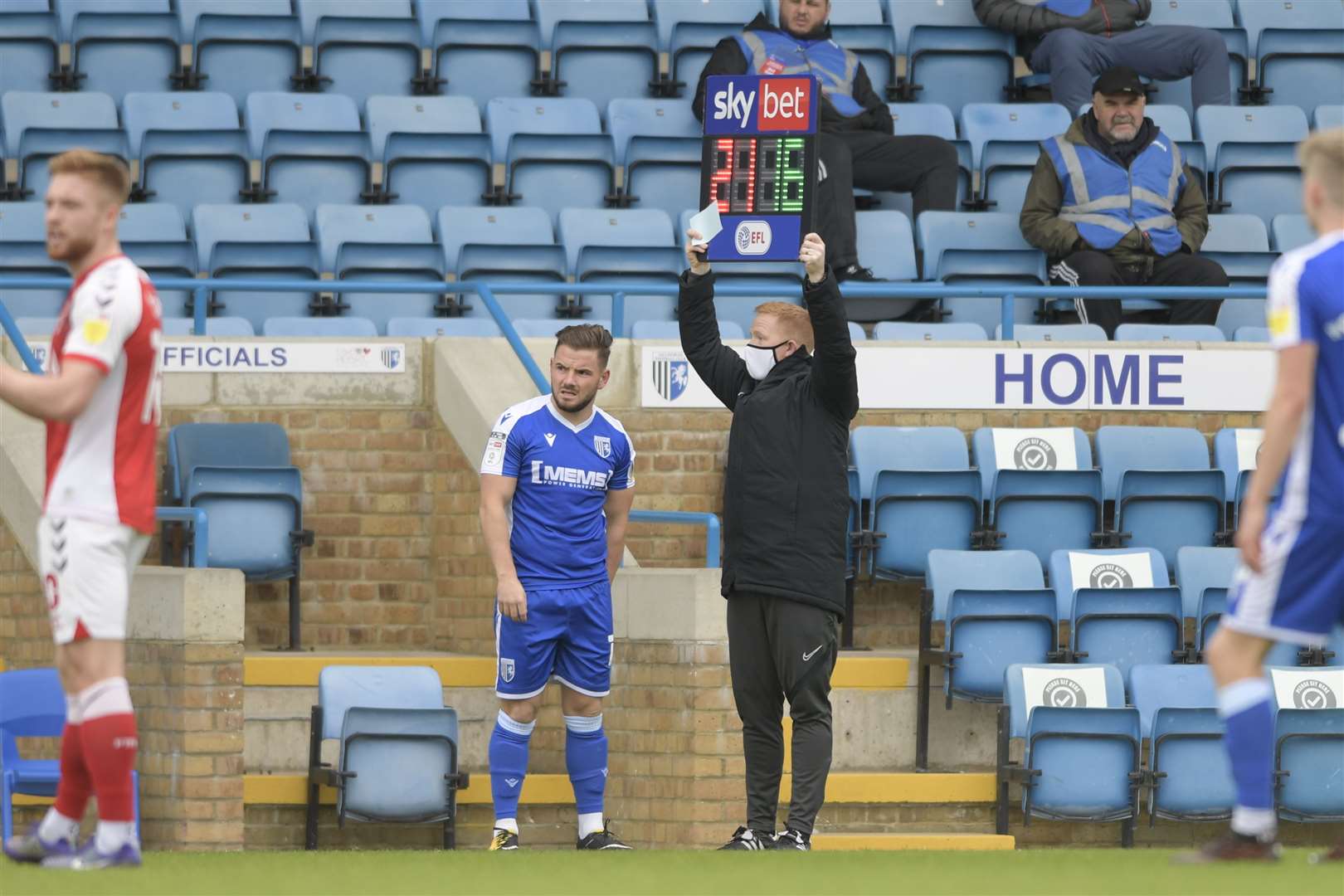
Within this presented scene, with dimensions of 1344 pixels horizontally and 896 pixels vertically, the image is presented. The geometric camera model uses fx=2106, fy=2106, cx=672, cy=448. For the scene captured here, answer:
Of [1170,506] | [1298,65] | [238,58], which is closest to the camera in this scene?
[1170,506]

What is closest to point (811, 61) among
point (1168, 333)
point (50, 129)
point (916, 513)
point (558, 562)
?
point (1168, 333)

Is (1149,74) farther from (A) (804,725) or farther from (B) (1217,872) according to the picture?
(B) (1217,872)

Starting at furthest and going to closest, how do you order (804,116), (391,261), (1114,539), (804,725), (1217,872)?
(391,261)
(1114,539)
(804,116)
(804,725)
(1217,872)

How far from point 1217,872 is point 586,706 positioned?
3.24 meters

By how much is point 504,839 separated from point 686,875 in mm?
2179

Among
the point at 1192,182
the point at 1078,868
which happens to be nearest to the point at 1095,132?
the point at 1192,182

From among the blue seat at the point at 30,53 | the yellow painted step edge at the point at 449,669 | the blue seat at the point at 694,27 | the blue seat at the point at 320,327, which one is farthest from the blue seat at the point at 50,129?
the yellow painted step edge at the point at 449,669

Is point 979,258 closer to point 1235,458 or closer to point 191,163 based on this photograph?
point 1235,458

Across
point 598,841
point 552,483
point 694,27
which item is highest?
point 694,27

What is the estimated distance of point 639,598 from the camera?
30.2 ft

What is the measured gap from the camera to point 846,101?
1242 centimetres

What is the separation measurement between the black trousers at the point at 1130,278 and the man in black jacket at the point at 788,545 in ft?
15.1

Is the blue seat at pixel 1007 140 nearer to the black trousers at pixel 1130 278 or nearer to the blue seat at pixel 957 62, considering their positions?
the blue seat at pixel 957 62

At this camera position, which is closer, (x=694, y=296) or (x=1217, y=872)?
(x=1217, y=872)
